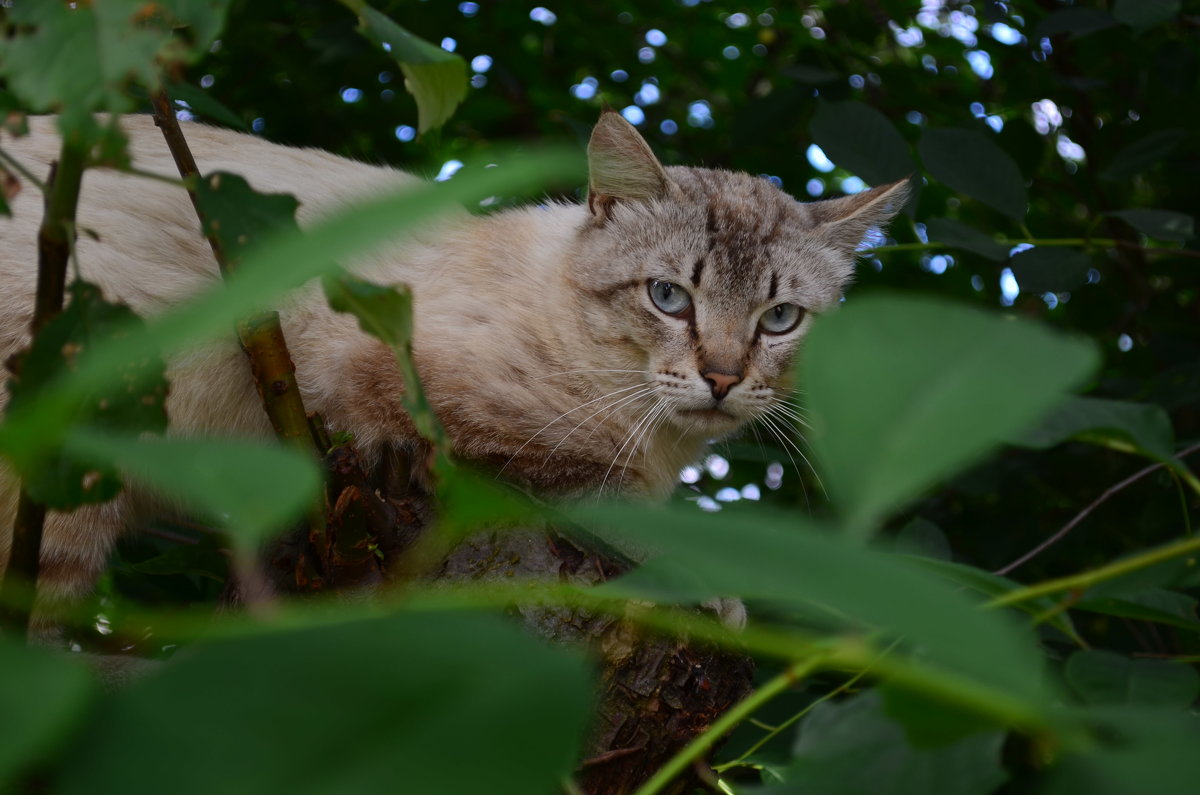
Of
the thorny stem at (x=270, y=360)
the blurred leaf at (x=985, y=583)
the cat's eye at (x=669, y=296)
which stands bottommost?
the cat's eye at (x=669, y=296)

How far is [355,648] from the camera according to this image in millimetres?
549

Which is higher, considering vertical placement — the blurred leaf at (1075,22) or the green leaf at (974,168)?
the blurred leaf at (1075,22)

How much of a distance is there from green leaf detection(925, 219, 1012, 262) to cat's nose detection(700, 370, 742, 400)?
2.50 ft

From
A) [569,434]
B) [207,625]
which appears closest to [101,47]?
[207,625]

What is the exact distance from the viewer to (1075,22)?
319 centimetres

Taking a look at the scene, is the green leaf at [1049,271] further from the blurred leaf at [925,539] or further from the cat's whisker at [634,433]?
the cat's whisker at [634,433]

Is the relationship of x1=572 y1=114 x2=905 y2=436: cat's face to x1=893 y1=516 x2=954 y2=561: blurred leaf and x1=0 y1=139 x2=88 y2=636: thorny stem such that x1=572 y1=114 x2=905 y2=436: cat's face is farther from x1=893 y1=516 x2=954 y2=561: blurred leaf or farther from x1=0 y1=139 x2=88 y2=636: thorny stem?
x1=0 y1=139 x2=88 y2=636: thorny stem

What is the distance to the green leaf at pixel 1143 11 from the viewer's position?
2.69 meters

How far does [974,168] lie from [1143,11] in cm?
62

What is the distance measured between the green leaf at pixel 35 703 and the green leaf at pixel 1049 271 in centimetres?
279

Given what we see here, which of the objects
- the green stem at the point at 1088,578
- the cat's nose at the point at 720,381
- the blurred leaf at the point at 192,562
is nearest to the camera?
the green stem at the point at 1088,578

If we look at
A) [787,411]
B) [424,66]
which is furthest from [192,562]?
[787,411]

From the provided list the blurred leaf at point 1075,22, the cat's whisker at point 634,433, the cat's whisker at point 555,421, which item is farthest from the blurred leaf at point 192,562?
the blurred leaf at point 1075,22

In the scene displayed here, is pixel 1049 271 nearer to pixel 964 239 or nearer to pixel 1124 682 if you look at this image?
pixel 964 239
